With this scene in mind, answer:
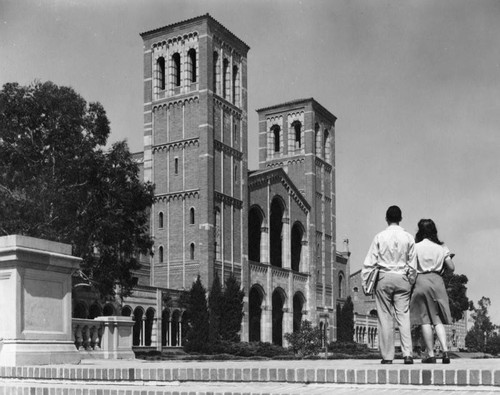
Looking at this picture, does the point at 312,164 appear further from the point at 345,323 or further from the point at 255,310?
the point at 255,310

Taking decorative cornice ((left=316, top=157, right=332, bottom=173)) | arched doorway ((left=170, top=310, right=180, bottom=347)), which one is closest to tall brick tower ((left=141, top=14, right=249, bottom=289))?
arched doorway ((left=170, top=310, right=180, bottom=347))

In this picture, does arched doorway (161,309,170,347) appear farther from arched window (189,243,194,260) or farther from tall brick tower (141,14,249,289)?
arched window (189,243,194,260)

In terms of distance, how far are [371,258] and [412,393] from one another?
2420mm

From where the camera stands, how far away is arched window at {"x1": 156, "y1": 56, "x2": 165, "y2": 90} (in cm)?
5575

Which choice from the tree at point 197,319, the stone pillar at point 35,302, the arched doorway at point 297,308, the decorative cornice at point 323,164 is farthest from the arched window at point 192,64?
the stone pillar at point 35,302

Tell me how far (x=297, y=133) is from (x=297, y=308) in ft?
56.4

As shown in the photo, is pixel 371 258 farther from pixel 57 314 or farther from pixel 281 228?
pixel 281 228

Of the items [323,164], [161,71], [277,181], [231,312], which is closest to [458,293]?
[323,164]

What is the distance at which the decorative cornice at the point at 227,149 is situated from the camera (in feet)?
180

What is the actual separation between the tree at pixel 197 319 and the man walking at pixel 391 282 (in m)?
38.3

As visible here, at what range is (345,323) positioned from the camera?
72938 millimetres

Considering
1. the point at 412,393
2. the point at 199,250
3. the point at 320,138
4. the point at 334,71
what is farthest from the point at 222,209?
the point at 412,393

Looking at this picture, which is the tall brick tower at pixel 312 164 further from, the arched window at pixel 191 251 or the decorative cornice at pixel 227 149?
the arched window at pixel 191 251

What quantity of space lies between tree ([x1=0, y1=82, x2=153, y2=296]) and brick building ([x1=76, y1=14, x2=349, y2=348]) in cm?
1246
